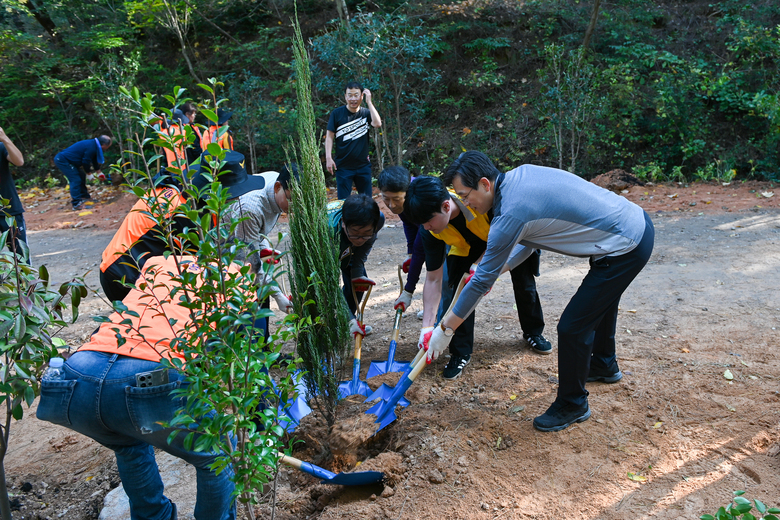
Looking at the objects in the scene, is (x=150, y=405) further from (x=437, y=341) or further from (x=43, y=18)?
(x=43, y=18)

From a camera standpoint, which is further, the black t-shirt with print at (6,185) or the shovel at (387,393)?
the black t-shirt with print at (6,185)

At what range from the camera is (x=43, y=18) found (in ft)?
47.9

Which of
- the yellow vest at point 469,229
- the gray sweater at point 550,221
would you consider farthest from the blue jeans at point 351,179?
the gray sweater at point 550,221

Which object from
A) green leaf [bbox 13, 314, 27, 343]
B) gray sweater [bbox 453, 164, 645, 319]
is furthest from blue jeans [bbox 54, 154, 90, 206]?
gray sweater [bbox 453, 164, 645, 319]

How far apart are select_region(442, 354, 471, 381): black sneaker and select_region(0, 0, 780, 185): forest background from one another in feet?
18.5

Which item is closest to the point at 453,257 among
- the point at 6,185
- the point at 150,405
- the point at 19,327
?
the point at 150,405

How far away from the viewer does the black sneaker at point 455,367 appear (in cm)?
370

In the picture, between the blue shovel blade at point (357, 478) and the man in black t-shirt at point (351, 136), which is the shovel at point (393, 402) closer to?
the blue shovel blade at point (357, 478)

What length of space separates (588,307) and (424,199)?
1.04 m

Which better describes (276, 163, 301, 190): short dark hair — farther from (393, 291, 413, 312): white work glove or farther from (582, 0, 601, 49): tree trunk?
(582, 0, 601, 49): tree trunk

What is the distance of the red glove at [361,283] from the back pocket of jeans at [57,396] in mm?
2196

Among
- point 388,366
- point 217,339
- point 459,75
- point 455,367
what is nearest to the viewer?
point 217,339

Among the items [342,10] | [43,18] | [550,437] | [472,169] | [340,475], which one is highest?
[43,18]

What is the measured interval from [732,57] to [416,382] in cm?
969
